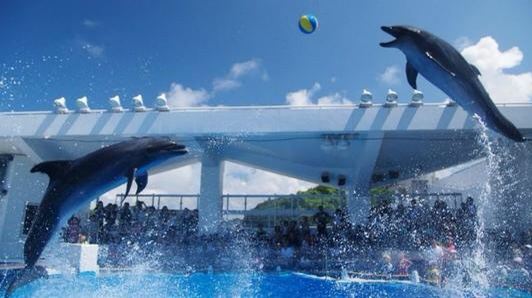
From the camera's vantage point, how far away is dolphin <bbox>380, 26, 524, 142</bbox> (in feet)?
13.8

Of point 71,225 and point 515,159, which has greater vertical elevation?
point 515,159

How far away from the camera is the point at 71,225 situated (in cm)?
1343

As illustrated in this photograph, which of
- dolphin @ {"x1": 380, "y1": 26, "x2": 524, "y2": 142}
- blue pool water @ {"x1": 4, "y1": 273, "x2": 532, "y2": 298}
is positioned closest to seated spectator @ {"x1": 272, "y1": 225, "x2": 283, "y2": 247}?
blue pool water @ {"x1": 4, "y1": 273, "x2": 532, "y2": 298}

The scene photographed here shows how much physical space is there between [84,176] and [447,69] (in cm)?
361

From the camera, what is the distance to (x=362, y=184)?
16.6 meters

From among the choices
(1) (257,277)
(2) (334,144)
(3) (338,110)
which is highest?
(3) (338,110)

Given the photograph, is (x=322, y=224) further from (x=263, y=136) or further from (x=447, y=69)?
(x=447, y=69)

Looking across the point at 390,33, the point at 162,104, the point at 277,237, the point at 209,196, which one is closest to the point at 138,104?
the point at 162,104

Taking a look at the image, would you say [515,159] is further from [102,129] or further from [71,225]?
[71,225]

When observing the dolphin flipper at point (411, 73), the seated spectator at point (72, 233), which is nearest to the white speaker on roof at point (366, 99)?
the dolphin flipper at point (411, 73)

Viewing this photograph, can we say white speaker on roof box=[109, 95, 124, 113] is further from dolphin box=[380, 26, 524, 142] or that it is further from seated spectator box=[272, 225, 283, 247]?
dolphin box=[380, 26, 524, 142]

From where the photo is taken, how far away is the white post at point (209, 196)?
13.8m

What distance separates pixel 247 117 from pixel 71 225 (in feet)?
20.0

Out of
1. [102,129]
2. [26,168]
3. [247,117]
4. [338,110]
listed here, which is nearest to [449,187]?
[338,110]
